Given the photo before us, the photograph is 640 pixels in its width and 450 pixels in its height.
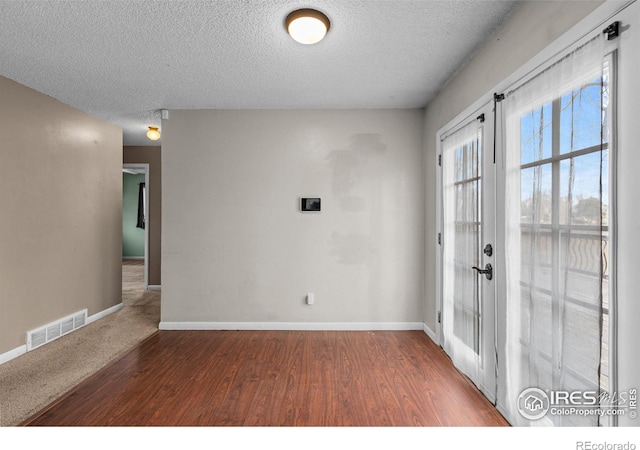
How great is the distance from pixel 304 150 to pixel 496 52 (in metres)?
2.11

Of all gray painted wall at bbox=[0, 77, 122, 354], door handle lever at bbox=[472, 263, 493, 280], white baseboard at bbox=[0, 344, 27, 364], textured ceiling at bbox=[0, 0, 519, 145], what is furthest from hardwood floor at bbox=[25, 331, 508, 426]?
textured ceiling at bbox=[0, 0, 519, 145]

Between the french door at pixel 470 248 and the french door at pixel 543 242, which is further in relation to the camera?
the french door at pixel 470 248

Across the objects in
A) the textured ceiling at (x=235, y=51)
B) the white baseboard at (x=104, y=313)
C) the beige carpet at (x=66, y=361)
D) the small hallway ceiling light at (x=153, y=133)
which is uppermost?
the textured ceiling at (x=235, y=51)

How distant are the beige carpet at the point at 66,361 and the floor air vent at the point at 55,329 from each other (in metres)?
0.07

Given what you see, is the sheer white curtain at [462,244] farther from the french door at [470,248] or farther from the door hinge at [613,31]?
the door hinge at [613,31]

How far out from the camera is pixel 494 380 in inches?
85.3

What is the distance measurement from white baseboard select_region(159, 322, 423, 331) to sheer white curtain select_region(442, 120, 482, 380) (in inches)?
28.2

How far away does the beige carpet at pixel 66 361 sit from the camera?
2.19m

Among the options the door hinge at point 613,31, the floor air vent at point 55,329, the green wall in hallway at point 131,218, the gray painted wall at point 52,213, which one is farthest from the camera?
the green wall in hallway at point 131,218

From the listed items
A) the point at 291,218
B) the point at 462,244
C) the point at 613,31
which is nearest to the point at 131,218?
the point at 291,218

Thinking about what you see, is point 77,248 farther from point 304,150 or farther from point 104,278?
point 304,150

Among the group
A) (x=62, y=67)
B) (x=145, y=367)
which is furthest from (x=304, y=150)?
(x=145, y=367)

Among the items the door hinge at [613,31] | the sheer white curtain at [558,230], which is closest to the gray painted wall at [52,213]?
the sheer white curtain at [558,230]

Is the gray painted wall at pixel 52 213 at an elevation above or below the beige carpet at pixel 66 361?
above
